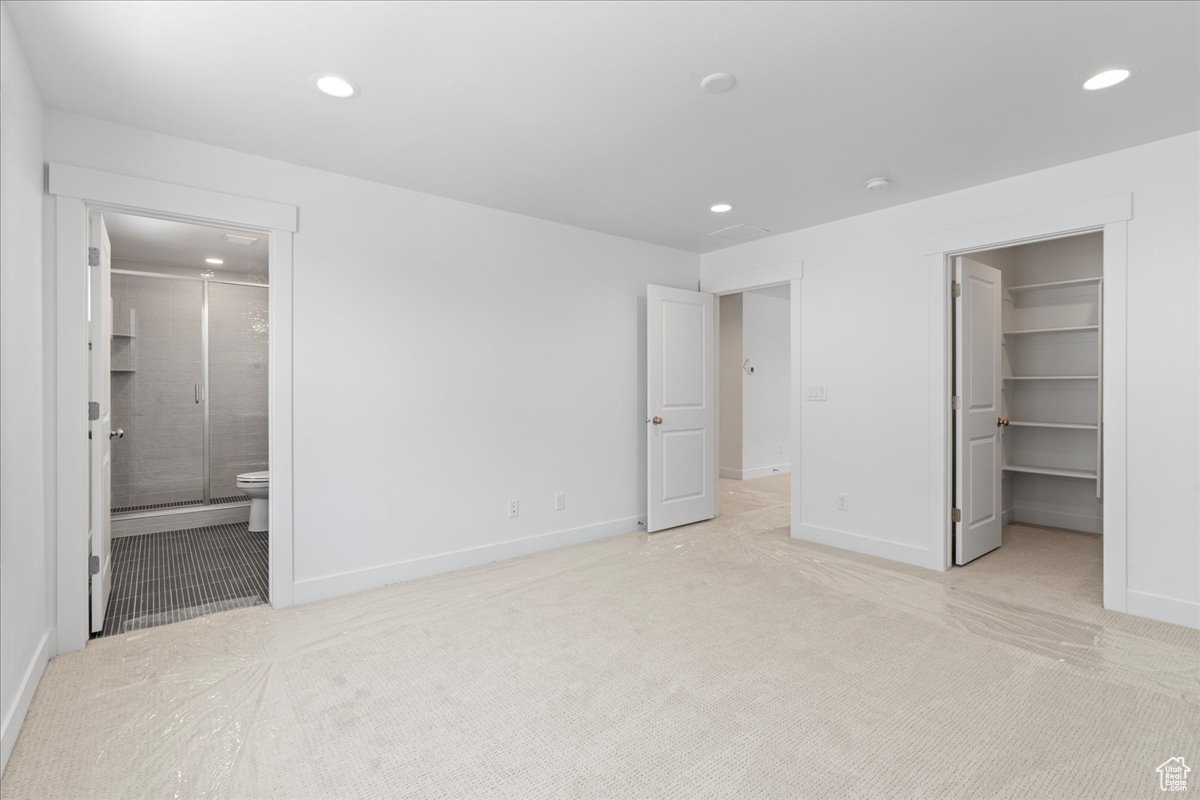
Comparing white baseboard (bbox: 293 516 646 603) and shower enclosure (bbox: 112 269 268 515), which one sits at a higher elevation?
shower enclosure (bbox: 112 269 268 515)

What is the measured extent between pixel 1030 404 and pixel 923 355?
196 cm

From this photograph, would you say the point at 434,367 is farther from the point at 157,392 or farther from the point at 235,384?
the point at 157,392

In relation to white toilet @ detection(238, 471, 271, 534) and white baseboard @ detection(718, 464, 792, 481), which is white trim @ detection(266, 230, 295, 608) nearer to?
white toilet @ detection(238, 471, 271, 534)

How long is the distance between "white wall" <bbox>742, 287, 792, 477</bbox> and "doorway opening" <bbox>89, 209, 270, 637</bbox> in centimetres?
536

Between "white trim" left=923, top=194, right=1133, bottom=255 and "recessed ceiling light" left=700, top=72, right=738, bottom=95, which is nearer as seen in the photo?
"recessed ceiling light" left=700, top=72, right=738, bottom=95

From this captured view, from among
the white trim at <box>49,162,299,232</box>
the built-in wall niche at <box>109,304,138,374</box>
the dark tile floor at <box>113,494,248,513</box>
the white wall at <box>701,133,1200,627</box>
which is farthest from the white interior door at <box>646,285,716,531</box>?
the built-in wall niche at <box>109,304,138,374</box>

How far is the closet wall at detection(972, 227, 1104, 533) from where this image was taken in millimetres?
4605

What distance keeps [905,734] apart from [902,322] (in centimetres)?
275

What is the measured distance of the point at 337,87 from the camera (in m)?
2.34

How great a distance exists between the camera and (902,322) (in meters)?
3.92

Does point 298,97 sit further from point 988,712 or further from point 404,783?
point 988,712

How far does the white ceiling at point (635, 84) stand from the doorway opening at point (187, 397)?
2198mm

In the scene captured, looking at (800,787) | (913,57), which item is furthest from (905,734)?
(913,57)

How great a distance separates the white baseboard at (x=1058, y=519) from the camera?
4656mm
